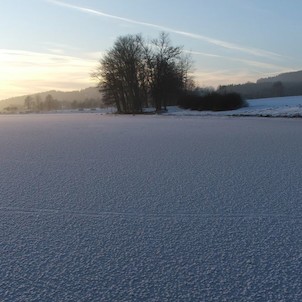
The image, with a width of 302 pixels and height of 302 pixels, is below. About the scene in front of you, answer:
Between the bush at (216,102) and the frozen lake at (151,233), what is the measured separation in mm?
43056

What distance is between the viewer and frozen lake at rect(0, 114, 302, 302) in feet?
10.9

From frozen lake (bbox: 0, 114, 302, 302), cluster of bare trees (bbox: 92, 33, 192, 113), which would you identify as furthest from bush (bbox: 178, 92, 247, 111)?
frozen lake (bbox: 0, 114, 302, 302)

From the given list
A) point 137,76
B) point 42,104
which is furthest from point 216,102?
point 42,104

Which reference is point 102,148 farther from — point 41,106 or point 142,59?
point 41,106

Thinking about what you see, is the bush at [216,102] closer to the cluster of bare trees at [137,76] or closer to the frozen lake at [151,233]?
the cluster of bare trees at [137,76]

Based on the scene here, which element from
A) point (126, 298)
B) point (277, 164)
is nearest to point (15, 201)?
point (126, 298)

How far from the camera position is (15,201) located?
239 inches

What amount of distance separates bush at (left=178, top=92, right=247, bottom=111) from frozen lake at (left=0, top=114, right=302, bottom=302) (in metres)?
43.1

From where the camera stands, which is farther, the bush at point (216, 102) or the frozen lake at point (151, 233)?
the bush at point (216, 102)

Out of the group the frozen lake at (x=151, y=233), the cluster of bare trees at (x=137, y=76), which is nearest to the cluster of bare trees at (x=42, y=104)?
the cluster of bare trees at (x=137, y=76)

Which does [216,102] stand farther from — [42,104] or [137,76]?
[42,104]

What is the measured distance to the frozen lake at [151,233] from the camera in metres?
3.33

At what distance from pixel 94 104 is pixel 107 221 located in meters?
145

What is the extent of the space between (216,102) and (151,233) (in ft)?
160
